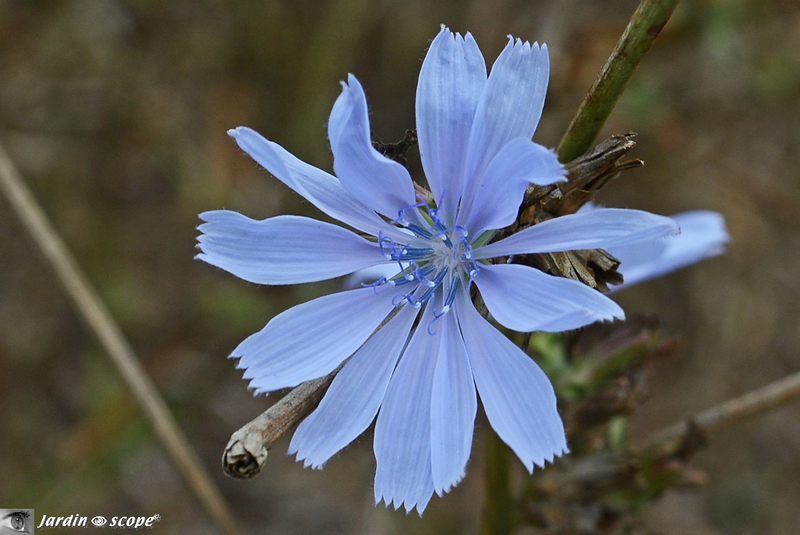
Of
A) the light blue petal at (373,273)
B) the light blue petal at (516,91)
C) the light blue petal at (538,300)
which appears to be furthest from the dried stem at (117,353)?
the light blue petal at (516,91)

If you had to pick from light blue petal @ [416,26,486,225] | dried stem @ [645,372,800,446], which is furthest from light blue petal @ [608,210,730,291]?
light blue petal @ [416,26,486,225]

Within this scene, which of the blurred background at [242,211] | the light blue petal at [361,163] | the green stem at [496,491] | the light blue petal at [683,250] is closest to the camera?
the light blue petal at [361,163]

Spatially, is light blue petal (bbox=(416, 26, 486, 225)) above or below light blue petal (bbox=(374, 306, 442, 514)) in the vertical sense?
above

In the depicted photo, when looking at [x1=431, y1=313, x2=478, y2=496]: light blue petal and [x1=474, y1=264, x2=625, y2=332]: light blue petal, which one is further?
[x1=431, y1=313, x2=478, y2=496]: light blue petal

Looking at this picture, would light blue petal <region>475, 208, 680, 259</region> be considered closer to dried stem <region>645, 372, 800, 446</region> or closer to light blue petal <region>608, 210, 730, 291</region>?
light blue petal <region>608, 210, 730, 291</region>

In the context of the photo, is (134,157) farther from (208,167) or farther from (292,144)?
(292,144)

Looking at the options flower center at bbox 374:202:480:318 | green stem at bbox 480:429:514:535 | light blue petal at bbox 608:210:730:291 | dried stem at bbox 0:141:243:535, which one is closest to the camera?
flower center at bbox 374:202:480:318

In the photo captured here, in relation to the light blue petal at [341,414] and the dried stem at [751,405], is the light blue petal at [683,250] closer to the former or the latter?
the dried stem at [751,405]
